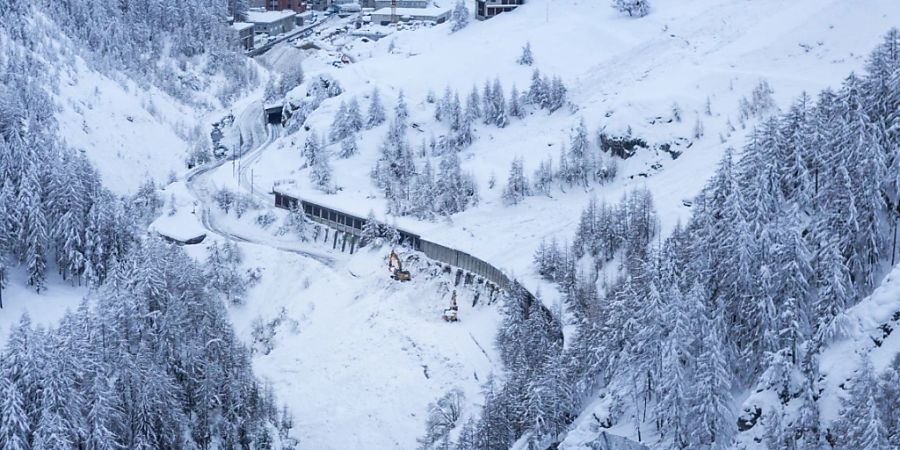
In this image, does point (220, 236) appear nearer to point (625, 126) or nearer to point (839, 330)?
point (625, 126)

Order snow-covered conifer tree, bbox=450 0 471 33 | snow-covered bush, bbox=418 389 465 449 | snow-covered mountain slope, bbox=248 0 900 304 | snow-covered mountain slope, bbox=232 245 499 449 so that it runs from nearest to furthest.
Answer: snow-covered bush, bbox=418 389 465 449
snow-covered mountain slope, bbox=232 245 499 449
snow-covered mountain slope, bbox=248 0 900 304
snow-covered conifer tree, bbox=450 0 471 33

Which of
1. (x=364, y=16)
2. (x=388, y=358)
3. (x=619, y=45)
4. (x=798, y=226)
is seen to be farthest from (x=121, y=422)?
(x=364, y=16)

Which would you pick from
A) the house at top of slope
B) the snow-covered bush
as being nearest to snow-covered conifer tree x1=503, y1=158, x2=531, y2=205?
the snow-covered bush

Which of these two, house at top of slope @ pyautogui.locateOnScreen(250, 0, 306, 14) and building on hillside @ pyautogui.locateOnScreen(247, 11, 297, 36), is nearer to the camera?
building on hillside @ pyautogui.locateOnScreen(247, 11, 297, 36)

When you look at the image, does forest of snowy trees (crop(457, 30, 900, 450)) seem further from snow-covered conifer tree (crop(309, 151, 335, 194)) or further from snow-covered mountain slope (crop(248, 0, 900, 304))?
snow-covered conifer tree (crop(309, 151, 335, 194))

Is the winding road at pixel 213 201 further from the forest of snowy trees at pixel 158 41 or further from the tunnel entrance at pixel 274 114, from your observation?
the forest of snowy trees at pixel 158 41

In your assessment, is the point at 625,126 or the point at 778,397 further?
the point at 625,126

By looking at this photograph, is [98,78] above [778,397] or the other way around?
the other way around
